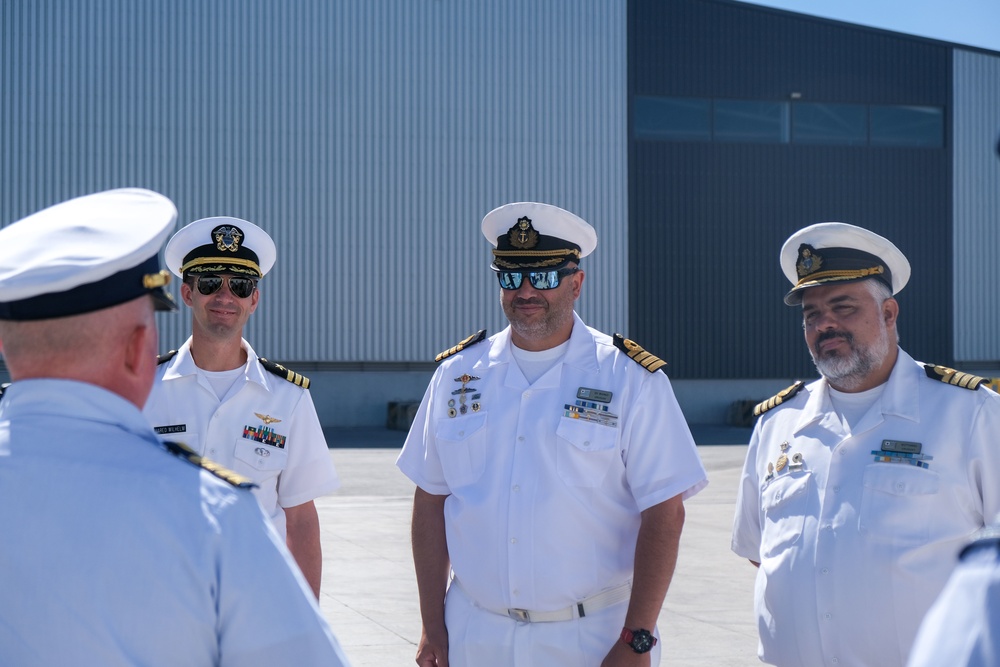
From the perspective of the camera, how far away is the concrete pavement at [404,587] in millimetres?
7082

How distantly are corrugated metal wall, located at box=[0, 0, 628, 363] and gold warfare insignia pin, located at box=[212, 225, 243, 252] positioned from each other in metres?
23.6

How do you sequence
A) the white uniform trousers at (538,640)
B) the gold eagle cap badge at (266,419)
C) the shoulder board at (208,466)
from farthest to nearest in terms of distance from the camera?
the gold eagle cap badge at (266,419) < the white uniform trousers at (538,640) < the shoulder board at (208,466)

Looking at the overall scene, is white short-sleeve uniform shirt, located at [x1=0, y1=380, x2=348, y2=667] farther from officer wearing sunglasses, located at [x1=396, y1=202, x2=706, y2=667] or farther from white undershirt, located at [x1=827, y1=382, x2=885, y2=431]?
white undershirt, located at [x1=827, y1=382, x2=885, y2=431]

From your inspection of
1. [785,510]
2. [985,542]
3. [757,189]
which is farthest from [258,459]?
[757,189]

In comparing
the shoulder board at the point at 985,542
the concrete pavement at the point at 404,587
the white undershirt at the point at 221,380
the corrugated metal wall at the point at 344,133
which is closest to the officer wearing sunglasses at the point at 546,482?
the white undershirt at the point at 221,380

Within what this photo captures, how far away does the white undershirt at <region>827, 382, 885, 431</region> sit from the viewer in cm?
392

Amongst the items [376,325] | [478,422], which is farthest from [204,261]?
[376,325]

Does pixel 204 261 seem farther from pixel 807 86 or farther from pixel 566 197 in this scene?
pixel 807 86

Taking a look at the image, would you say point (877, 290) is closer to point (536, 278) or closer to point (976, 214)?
point (536, 278)

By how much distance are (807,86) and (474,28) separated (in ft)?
30.0

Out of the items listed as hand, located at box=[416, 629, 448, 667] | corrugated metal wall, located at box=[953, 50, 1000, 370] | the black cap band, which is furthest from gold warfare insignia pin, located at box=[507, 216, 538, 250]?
corrugated metal wall, located at box=[953, 50, 1000, 370]

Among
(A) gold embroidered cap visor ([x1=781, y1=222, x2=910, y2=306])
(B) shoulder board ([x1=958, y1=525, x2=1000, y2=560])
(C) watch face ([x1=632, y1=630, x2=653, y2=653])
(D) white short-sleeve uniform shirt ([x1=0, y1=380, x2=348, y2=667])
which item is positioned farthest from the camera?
(A) gold embroidered cap visor ([x1=781, y1=222, x2=910, y2=306])

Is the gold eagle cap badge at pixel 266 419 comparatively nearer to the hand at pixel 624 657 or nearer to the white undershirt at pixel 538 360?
the white undershirt at pixel 538 360

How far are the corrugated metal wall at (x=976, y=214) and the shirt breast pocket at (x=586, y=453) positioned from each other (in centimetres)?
3012
